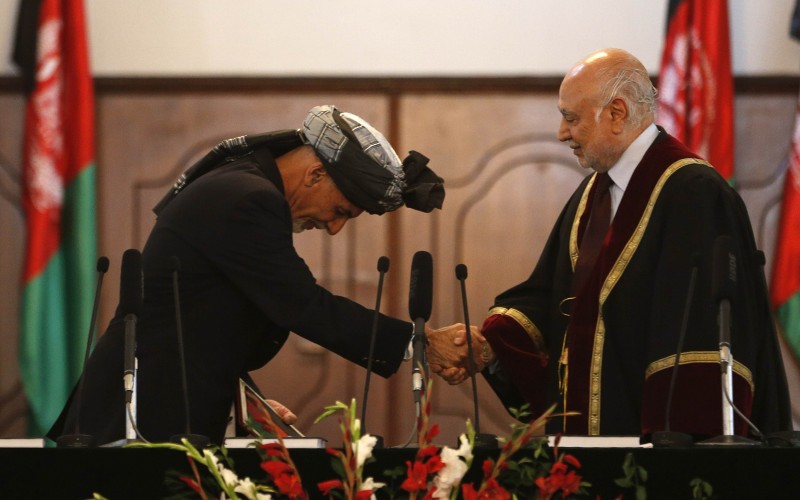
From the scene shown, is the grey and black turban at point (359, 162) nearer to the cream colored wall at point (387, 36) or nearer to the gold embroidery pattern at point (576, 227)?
the gold embroidery pattern at point (576, 227)

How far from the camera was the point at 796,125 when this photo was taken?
5.84m

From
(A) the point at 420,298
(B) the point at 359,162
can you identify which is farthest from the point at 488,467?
(B) the point at 359,162

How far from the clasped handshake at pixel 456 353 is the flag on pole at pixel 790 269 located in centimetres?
217

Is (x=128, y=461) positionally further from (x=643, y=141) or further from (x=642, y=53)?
(x=642, y=53)

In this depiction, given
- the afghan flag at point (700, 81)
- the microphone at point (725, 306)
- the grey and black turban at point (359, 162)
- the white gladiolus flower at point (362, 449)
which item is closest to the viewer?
the white gladiolus flower at point (362, 449)

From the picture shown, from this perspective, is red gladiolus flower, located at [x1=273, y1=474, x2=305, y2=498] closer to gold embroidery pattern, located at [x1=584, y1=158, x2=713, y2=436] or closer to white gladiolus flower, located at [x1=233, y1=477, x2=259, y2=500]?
white gladiolus flower, located at [x1=233, y1=477, x2=259, y2=500]

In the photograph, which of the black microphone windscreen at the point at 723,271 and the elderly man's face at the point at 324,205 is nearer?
the black microphone windscreen at the point at 723,271

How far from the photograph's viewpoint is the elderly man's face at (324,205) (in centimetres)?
366

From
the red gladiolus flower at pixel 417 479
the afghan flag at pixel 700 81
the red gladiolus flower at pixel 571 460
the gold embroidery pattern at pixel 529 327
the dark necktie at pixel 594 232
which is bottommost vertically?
the red gladiolus flower at pixel 417 479

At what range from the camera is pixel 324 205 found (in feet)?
12.1

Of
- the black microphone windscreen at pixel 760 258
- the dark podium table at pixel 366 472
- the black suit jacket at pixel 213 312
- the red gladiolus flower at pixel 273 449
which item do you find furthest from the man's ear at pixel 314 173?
the red gladiolus flower at pixel 273 449

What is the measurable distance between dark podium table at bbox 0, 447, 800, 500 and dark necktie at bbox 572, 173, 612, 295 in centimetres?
153

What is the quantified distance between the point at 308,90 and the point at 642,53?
1.62m

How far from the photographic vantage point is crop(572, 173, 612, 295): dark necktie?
3.92 metres
